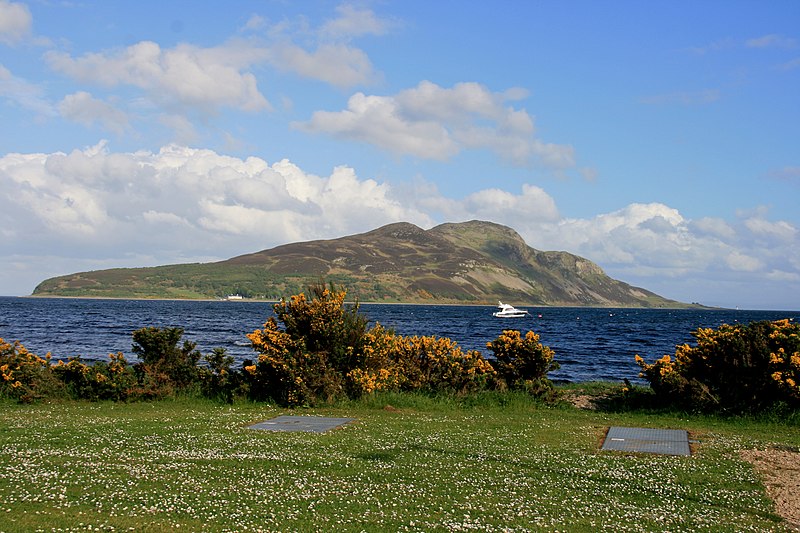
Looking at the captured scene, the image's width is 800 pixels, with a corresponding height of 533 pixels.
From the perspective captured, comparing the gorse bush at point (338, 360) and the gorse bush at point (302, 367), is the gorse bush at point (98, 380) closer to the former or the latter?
the gorse bush at point (302, 367)

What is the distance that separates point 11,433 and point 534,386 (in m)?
14.7

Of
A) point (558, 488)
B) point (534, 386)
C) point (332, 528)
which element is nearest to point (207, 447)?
point (332, 528)

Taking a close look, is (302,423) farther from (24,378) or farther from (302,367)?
(24,378)

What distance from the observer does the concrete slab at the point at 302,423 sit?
16750 millimetres

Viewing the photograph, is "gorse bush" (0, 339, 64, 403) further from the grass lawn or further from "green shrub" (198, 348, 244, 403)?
"green shrub" (198, 348, 244, 403)

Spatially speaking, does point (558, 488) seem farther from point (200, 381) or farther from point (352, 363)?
point (200, 381)

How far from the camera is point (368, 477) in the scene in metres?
11.3

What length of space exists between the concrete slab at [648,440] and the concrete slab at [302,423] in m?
6.49

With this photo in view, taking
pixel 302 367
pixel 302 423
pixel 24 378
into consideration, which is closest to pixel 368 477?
pixel 302 423

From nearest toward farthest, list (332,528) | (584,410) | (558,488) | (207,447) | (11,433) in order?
1. (332,528)
2. (558,488)
3. (207,447)
4. (11,433)
5. (584,410)

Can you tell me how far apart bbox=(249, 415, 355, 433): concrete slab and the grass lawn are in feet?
1.49

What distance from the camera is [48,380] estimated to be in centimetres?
2114

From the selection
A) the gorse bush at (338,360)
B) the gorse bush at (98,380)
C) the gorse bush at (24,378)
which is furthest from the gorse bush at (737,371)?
the gorse bush at (24,378)

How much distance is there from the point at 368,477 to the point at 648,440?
24.8ft
